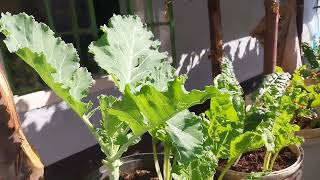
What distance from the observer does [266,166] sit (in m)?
1.42

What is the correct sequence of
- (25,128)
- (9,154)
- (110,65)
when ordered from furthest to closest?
(25,128) < (110,65) < (9,154)

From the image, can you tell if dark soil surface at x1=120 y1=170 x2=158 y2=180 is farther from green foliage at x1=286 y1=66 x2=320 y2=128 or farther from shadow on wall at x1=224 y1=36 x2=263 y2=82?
shadow on wall at x1=224 y1=36 x2=263 y2=82

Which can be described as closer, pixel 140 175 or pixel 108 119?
pixel 108 119

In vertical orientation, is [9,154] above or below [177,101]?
below

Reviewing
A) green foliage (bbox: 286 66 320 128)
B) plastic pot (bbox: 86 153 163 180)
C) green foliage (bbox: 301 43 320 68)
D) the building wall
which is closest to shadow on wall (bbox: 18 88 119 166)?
the building wall

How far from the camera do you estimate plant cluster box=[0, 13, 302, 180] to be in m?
0.91

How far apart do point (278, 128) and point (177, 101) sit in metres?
0.66

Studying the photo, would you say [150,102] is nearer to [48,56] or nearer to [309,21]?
[48,56]

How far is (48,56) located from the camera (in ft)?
3.46

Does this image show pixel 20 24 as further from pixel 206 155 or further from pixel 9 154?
pixel 206 155

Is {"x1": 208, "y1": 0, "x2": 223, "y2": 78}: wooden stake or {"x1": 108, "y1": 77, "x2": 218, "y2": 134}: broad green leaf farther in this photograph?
{"x1": 208, "y1": 0, "x2": 223, "y2": 78}: wooden stake

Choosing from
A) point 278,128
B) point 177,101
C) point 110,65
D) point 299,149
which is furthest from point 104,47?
point 299,149

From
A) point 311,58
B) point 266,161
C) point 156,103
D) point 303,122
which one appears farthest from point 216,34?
point 156,103

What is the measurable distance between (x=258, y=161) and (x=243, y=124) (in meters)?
0.32
